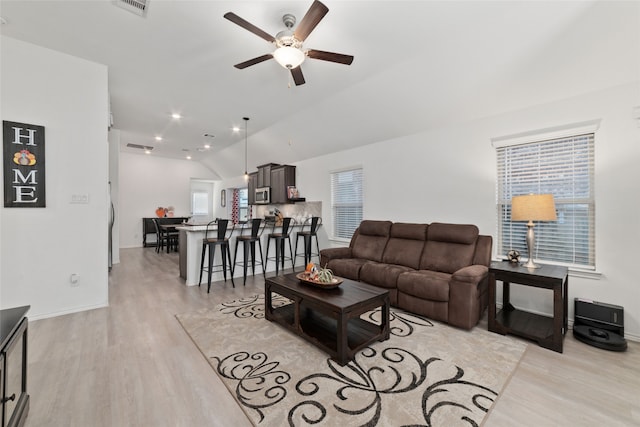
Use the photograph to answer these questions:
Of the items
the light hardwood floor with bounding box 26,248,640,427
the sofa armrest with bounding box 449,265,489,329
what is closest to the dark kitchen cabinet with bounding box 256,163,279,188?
the light hardwood floor with bounding box 26,248,640,427

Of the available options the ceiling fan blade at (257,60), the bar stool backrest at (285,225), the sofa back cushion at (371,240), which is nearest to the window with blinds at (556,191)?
the sofa back cushion at (371,240)

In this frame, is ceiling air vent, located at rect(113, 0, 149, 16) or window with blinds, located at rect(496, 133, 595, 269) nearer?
ceiling air vent, located at rect(113, 0, 149, 16)

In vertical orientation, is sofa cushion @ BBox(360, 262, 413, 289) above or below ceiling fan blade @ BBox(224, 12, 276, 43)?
below

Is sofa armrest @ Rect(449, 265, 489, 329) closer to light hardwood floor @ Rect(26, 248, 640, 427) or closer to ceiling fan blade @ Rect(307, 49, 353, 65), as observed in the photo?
light hardwood floor @ Rect(26, 248, 640, 427)

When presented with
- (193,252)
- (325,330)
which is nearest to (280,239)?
(193,252)

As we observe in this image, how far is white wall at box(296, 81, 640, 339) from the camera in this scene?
260cm

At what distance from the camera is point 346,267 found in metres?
3.90

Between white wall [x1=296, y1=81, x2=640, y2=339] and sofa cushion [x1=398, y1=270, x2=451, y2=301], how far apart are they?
1112 mm

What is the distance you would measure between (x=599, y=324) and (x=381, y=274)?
7.03ft

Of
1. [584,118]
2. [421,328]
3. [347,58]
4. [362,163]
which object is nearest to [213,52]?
[347,58]

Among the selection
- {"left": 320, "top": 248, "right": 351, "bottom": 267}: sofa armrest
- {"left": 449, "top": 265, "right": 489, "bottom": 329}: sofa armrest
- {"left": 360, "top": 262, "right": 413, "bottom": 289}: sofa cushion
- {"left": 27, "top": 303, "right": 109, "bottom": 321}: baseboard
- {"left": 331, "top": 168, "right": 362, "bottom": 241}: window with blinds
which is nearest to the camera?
{"left": 449, "top": 265, "right": 489, "bottom": 329}: sofa armrest

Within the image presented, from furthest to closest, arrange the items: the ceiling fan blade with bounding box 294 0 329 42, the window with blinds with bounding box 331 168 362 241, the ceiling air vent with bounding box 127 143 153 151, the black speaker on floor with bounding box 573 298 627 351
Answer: the ceiling air vent with bounding box 127 143 153 151 < the window with blinds with bounding box 331 168 362 241 < the black speaker on floor with bounding box 573 298 627 351 < the ceiling fan blade with bounding box 294 0 329 42

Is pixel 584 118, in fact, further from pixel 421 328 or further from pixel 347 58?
pixel 421 328

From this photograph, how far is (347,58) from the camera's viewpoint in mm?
2410
